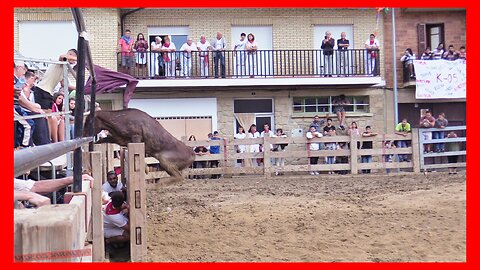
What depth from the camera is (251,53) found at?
19516 millimetres

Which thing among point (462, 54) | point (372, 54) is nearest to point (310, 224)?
point (372, 54)

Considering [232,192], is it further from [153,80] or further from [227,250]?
[153,80]

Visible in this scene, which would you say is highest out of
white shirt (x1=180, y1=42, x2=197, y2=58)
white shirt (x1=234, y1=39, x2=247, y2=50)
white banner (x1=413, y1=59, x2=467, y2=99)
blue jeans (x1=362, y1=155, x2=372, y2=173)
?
white shirt (x1=234, y1=39, x2=247, y2=50)

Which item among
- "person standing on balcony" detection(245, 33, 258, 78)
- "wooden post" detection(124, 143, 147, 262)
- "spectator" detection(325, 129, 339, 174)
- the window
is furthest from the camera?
the window

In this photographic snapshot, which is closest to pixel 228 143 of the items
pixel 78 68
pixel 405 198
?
pixel 405 198

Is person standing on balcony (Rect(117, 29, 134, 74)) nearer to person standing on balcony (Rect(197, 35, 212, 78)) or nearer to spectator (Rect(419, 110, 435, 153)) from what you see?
person standing on balcony (Rect(197, 35, 212, 78))

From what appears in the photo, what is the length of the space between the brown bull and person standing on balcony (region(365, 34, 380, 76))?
504 inches

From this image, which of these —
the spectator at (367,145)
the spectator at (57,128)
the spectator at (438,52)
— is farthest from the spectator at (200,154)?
the spectator at (57,128)

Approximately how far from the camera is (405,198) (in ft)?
33.0

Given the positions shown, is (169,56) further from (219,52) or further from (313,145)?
(313,145)

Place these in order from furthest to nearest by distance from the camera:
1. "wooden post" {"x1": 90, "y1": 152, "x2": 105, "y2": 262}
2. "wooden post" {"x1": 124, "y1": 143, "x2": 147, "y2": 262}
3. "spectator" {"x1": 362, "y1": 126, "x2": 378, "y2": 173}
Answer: "spectator" {"x1": 362, "y1": 126, "x2": 378, "y2": 173}
"wooden post" {"x1": 124, "y1": 143, "x2": 147, "y2": 262}
"wooden post" {"x1": 90, "y1": 152, "x2": 105, "y2": 262}

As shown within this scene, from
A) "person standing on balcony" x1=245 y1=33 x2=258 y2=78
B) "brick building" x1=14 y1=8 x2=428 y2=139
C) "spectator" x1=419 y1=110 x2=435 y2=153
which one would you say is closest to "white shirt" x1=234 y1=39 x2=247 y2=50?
"person standing on balcony" x1=245 y1=33 x2=258 y2=78

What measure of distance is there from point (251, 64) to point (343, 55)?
10.9ft

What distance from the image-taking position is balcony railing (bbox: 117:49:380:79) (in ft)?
62.6
